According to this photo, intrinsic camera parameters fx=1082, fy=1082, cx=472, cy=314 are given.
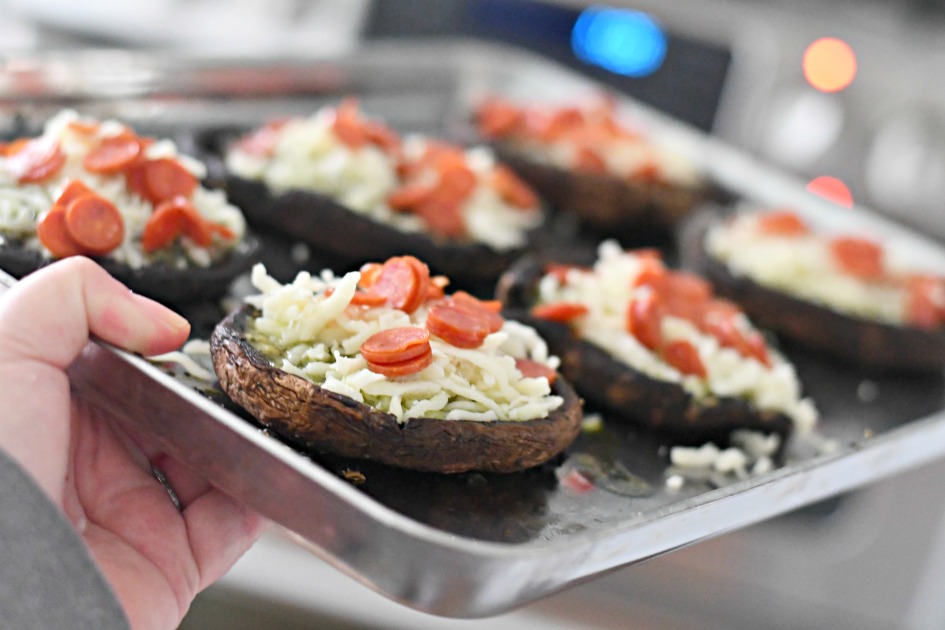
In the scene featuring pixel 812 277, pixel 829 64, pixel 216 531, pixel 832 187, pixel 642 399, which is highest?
pixel 829 64

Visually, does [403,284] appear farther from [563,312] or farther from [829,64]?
[829,64]

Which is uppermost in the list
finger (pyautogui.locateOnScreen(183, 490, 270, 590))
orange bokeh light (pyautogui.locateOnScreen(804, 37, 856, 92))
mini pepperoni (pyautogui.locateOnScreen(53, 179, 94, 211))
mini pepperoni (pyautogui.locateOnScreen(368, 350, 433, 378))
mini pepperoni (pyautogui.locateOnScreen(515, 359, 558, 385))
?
orange bokeh light (pyautogui.locateOnScreen(804, 37, 856, 92))

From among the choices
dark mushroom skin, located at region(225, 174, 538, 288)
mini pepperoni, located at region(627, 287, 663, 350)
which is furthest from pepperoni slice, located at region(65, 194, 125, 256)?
mini pepperoni, located at region(627, 287, 663, 350)

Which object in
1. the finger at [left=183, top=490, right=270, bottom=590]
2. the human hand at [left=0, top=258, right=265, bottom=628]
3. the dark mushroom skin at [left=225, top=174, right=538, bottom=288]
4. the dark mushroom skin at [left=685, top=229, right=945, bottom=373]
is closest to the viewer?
the human hand at [left=0, top=258, right=265, bottom=628]

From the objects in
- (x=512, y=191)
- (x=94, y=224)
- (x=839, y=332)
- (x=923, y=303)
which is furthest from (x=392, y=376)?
(x=923, y=303)

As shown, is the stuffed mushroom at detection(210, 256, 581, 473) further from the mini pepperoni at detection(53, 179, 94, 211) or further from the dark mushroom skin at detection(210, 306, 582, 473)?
the mini pepperoni at detection(53, 179, 94, 211)

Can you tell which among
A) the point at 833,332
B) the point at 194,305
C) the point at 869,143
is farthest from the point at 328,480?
the point at 869,143
